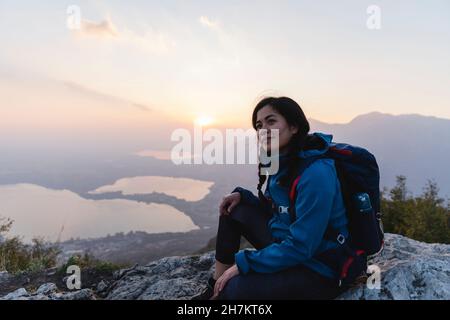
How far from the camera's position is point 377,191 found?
2811mm

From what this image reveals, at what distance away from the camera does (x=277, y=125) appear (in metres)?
2.96

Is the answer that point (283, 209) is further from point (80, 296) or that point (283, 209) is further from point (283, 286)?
point (80, 296)

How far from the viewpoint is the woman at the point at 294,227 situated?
8.25 ft

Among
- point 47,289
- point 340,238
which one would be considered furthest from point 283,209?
point 47,289

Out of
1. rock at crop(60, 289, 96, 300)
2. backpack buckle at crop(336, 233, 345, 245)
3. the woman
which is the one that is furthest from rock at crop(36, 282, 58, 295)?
backpack buckle at crop(336, 233, 345, 245)

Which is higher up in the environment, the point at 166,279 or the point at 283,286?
the point at 283,286

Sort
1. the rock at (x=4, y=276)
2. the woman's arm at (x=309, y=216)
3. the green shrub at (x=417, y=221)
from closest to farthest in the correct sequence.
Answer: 1. the woman's arm at (x=309, y=216)
2. the rock at (x=4, y=276)
3. the green shrub at (x=417, y=221)

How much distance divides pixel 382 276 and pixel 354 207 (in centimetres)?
104

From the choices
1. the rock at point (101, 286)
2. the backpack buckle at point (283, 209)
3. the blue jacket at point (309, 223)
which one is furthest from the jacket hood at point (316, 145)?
the rock at point (101, 286)

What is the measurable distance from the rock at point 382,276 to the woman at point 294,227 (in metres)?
0.58

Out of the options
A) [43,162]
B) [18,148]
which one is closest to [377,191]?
[43,162]

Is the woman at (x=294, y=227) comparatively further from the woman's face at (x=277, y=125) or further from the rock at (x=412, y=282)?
the rock at (x=412, y=282)

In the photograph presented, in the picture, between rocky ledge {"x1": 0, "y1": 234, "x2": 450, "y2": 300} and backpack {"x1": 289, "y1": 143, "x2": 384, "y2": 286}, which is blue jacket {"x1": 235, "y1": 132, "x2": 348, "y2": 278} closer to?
backpack {"x1": 289, "y1": 143, "x2": 384, "y2": 286}
